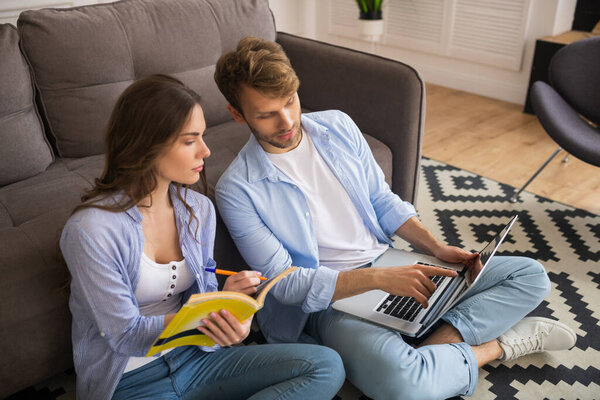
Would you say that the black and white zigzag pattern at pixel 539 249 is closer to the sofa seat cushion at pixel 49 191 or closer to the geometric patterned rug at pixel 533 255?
the geometric patterned rug at pixel 533 255

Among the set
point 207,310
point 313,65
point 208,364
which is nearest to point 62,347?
point 208,364

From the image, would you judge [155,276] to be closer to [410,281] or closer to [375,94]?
[410,281]

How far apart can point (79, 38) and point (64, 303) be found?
3.08ft

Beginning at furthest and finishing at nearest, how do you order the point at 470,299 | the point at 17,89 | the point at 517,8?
the point at 517,8 → the point at 17,89 → the point at 470,299

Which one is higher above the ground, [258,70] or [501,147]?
[258,70]

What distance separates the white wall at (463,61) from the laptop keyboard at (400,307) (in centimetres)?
249

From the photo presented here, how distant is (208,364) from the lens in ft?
4.12

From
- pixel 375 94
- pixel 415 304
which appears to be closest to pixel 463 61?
pixel 375 94

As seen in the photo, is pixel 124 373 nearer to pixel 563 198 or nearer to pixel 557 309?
pixel 557 309

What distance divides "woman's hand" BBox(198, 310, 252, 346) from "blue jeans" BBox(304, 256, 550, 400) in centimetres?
35

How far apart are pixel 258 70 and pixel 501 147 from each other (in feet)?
6.65

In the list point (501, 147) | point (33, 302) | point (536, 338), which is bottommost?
point (501, 147)

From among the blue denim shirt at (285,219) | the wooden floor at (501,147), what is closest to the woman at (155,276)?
the blue denim shirt at (285,219)

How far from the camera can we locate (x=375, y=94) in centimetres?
204
